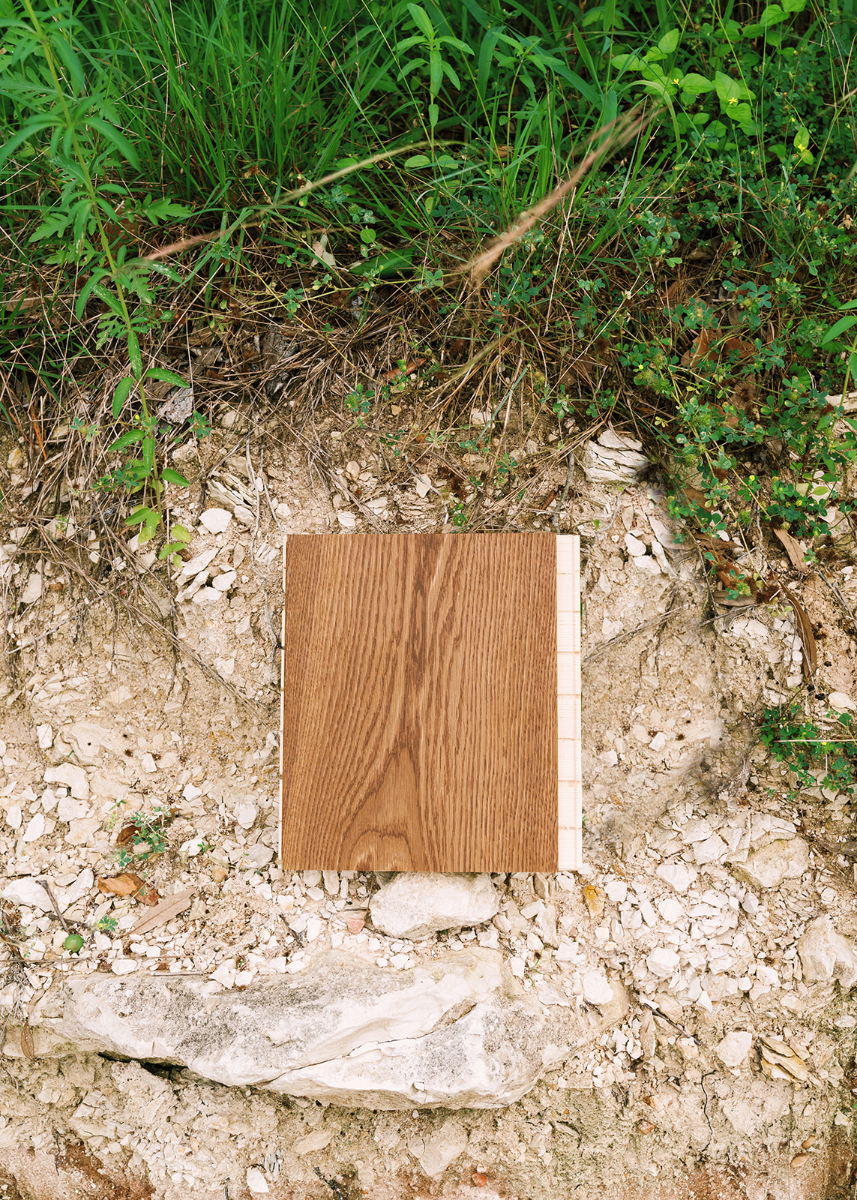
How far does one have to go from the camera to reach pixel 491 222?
1.81 m

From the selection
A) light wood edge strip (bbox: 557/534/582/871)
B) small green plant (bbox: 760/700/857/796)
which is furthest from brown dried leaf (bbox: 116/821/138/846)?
small green plant (bbox: 760/700/857/796)

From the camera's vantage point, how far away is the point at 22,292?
1879 millimetres

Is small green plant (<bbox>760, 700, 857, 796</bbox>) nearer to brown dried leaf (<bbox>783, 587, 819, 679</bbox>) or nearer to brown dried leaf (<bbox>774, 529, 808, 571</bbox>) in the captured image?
brown dried leaf (<bbox>783, 587, 819, 679</bbox>)

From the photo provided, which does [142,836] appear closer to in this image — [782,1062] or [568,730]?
[568,730]

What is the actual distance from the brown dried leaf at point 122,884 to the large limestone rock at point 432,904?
22.7 inches

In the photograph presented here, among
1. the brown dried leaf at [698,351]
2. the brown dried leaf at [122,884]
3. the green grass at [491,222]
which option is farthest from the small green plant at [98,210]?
the brown dried leaf at [698,351]

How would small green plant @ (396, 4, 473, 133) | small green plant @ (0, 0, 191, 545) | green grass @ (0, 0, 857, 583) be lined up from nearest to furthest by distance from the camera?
small green plant @ (0, 0, 191, 545)
small green plant @ (396, 4, 473, 133)
green grass @ (0, 0, 857, 583)

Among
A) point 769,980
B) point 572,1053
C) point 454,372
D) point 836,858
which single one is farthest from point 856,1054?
point 454,372

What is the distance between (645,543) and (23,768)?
160 centimetres

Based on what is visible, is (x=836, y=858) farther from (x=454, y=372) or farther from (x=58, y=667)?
(x=58, y=667)

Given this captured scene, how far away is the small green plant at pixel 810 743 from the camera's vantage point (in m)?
1.82

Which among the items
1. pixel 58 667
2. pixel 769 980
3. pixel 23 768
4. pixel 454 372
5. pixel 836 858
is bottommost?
pixel 769 980

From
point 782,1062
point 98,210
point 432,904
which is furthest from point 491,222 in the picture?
point 782,1062

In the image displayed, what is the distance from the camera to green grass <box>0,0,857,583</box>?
175cm
